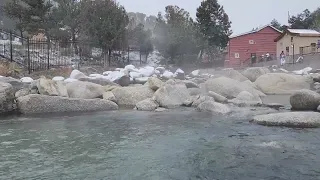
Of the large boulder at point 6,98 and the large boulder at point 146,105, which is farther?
the large boulder at point 146,105

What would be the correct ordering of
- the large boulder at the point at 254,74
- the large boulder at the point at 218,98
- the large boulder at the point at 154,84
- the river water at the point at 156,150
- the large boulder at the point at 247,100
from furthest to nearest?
the large boulder at the point at 254,74
the large boulder at the point at 154,84
the large boulder at the point at 218,98
the large boulder at the point at 247,100
the river water at the point at 156,150

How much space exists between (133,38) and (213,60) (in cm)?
1142

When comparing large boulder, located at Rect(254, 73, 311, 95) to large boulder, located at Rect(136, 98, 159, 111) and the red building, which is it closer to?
large boulder, located at Rect(136, 98, 159, 111)

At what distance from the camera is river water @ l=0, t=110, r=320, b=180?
538 centimetres

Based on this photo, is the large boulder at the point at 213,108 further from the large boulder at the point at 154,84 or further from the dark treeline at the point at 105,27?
the dark treeline at the point at 105,27

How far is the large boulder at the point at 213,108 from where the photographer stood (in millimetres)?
11016

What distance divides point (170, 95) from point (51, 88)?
13.9ft

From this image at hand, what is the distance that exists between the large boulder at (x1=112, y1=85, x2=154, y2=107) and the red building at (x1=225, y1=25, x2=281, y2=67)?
2925cm

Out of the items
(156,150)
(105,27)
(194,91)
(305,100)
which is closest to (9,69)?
(105,27)

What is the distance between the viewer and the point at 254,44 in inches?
1641

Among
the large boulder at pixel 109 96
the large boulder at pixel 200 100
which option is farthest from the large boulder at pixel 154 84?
the large boulder at pixel 200 100

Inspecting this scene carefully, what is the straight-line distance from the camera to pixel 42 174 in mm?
5352

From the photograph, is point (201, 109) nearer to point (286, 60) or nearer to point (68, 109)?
point (68, 109)

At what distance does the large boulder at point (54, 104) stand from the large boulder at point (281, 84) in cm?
836
